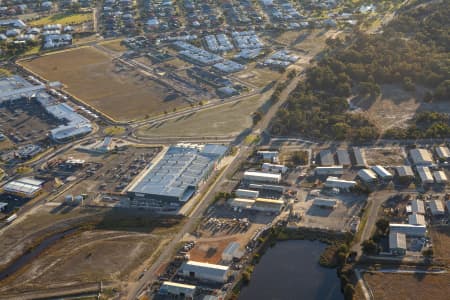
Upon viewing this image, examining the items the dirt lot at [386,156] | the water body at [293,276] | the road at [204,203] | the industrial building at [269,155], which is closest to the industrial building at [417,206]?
the dirt lot at [386,156]

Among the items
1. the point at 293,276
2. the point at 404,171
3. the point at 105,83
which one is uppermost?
the point at 105,83

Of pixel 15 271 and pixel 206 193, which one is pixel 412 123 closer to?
pixel 206 193

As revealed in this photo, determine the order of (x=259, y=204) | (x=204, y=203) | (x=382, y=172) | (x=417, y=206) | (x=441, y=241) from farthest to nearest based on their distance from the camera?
(x=382, y=172), (x=204, y=203), (x=259, y=204), (x=417, y=206), (x=441, y=241)

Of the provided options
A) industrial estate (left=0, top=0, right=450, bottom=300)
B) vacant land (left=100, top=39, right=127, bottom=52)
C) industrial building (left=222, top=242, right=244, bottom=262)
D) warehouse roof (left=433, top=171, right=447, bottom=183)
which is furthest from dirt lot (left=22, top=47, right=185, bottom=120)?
warehouse roof (left=433, top=171, right=447, bottom=183)

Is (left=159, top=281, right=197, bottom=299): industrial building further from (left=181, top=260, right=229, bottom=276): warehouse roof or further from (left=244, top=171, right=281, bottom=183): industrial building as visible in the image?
(left=244, top=171, right=281, bottom=183): industrial building

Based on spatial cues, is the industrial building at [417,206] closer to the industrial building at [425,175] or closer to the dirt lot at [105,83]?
the industrial building at [425,175]

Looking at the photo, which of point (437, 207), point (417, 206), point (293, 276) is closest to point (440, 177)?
point (437, 207)

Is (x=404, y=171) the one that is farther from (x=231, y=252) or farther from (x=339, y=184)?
(x=231, y=252)
